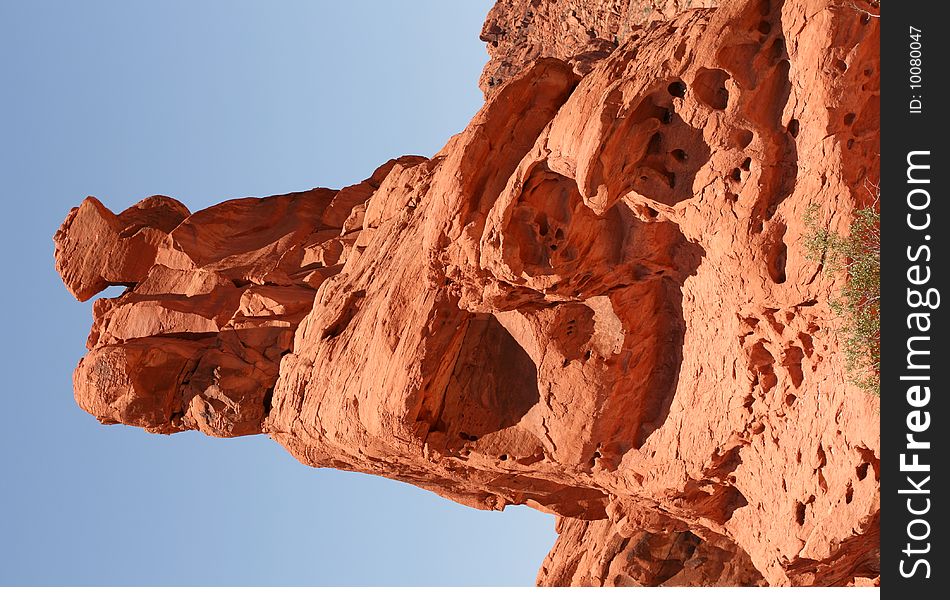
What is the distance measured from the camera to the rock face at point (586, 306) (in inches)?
470

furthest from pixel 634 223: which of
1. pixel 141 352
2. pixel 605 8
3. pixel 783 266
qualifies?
pixel 141 352

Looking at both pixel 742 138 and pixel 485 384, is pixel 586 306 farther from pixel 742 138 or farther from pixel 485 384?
pixel 742 138

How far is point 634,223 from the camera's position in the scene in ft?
48.3

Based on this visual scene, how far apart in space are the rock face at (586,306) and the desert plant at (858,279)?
191mm

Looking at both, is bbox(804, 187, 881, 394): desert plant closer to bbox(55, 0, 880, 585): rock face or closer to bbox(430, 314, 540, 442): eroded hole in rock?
bbox(55, 0, 880, 585): rock face

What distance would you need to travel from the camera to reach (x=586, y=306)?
16.4 metres

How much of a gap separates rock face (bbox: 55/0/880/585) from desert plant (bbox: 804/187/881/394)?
191 millimetres

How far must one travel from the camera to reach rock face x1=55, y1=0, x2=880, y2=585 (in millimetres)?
11930

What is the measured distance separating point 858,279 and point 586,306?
5980 mm
